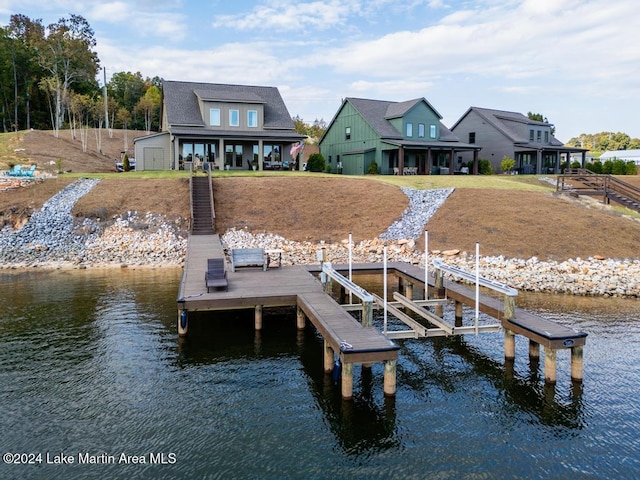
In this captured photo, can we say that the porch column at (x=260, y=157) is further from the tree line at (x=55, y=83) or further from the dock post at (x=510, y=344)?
the dock post at (x=510, y=344)

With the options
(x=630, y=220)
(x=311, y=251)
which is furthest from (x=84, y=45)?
(x=630, y=220)

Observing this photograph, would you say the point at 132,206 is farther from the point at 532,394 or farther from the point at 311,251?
the point at 532,394

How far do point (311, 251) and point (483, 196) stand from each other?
12266 mm

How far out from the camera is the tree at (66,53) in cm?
5722

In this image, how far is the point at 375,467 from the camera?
9.00 meters

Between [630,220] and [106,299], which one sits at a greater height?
[630,220]

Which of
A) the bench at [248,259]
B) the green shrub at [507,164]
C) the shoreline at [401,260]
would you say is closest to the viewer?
the bench at [248,259]

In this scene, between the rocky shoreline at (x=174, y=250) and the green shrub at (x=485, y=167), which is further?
the green shrub at (x=485, y=167)

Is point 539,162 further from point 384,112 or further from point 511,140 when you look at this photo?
point 384,112

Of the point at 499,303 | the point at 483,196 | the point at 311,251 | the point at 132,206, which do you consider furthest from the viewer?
the point at 483,196

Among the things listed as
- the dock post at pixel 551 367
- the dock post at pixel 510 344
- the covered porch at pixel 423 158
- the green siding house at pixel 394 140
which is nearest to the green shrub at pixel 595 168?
the covered porch at pixel 423 158

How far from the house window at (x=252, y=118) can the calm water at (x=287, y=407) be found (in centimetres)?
2670

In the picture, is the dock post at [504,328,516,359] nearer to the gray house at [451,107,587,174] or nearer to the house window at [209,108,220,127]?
the house window at [209,108,220,127]

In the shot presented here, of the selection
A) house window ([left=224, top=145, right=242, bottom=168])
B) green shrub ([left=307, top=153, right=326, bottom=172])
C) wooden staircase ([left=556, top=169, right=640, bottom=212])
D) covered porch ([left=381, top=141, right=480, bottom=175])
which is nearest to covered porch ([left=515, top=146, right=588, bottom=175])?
covered porch ([left=381, top=141, right=480, bottom=175])
